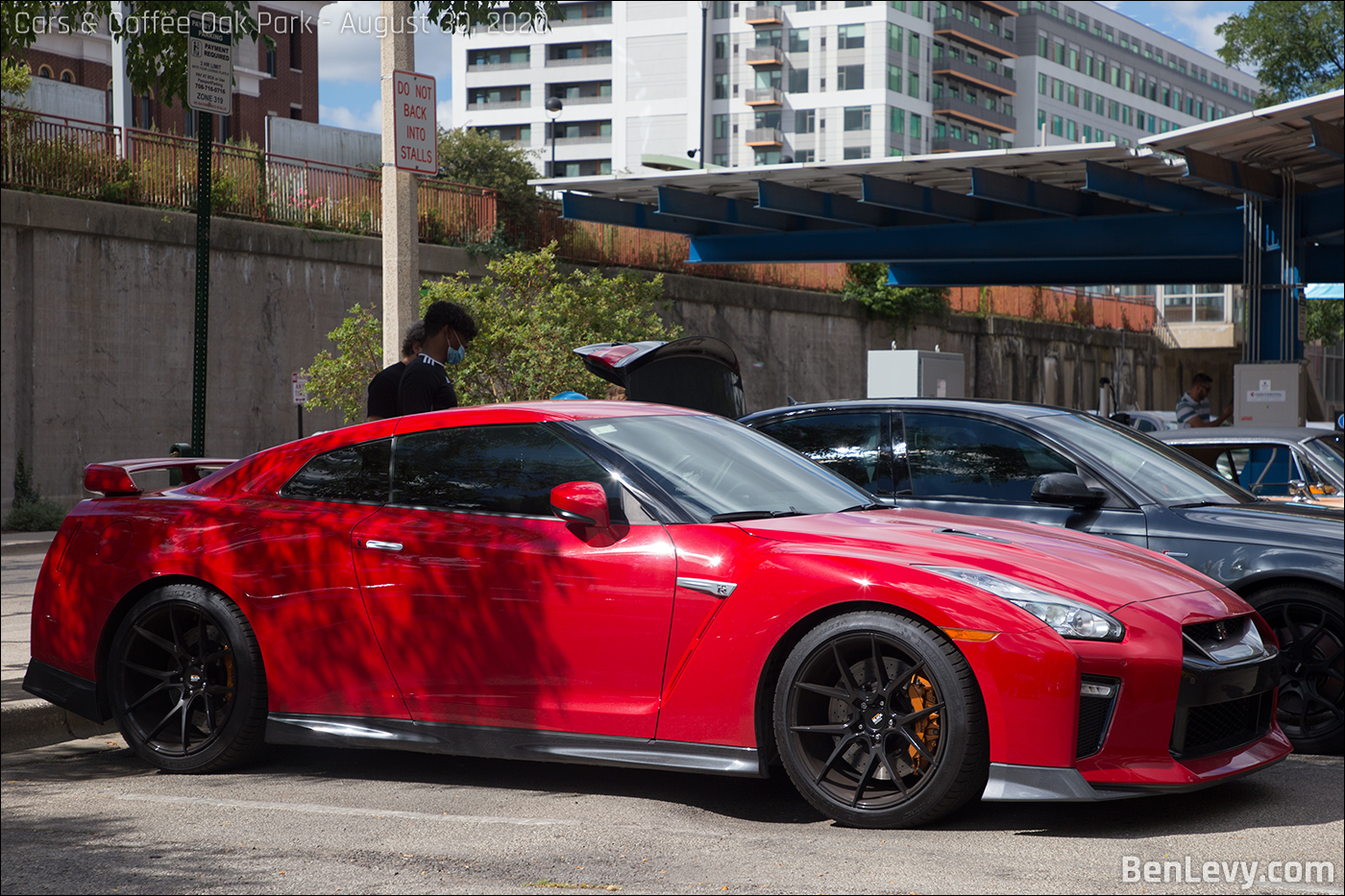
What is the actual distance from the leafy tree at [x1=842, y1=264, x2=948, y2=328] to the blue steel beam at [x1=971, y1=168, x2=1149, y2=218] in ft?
40.6

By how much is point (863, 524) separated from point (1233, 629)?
1283mm

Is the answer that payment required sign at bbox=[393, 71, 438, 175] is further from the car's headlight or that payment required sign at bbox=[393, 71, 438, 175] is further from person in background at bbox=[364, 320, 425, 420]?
the car's headlight

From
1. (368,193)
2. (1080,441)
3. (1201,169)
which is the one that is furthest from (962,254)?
(1080,441)

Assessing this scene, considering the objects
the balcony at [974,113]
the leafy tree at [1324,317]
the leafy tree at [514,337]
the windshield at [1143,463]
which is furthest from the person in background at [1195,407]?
the balcony at [974,113]

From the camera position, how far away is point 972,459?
6.95 meters

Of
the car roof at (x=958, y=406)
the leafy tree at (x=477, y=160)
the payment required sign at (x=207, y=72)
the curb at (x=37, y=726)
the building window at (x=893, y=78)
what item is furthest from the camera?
the building window at (x=893, y=78)

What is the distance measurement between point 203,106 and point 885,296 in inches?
1207

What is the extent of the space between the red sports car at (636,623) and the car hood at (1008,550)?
0.05ft

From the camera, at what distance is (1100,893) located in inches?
155

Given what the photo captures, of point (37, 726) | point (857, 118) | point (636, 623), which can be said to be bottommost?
point (37, 726)

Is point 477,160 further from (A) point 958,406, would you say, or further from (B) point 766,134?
(B) point 766,134

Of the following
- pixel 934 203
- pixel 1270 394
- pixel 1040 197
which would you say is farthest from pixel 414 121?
pixel 934 203

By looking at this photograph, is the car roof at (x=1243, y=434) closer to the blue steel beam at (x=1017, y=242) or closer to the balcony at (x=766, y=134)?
the blue steel beam at (x=1017, y=242)
